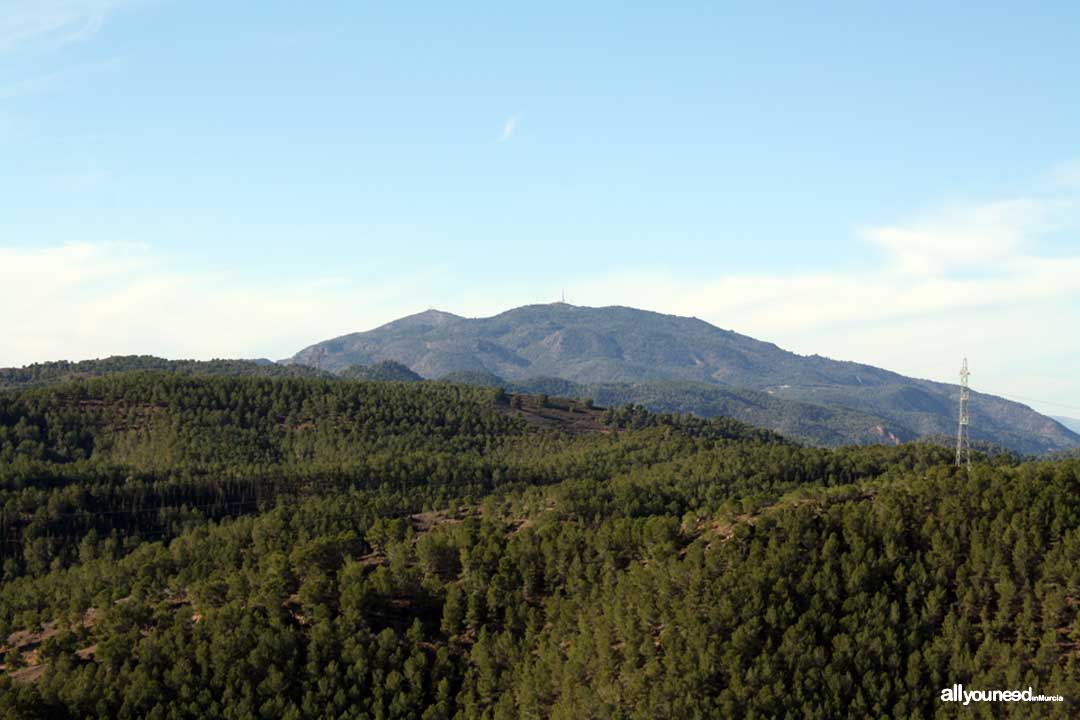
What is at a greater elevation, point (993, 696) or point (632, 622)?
point (632, 622)

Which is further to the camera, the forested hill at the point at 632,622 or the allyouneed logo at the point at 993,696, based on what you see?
the forested hill at the point at 632,622

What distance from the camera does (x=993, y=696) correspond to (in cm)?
11838

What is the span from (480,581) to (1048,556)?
6802 cm

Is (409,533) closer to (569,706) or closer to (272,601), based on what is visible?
(272,601)

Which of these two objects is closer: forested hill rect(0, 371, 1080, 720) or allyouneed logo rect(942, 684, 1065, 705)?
allyouneed logo rect(942, 684, 1065, 705)

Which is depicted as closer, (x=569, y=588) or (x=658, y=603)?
(x=658, y=603)

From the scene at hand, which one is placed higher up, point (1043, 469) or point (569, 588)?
point (1043, 469)

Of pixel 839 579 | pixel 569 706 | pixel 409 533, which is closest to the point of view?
pixel 569 706

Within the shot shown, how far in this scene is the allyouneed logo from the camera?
11595cm

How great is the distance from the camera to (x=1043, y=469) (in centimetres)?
15450

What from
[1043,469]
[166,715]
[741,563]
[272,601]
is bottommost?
[166,715]

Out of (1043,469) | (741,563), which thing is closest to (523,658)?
(741,563)

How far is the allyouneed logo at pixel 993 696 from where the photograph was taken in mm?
115950

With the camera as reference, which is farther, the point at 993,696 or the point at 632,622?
the point at 632,622
